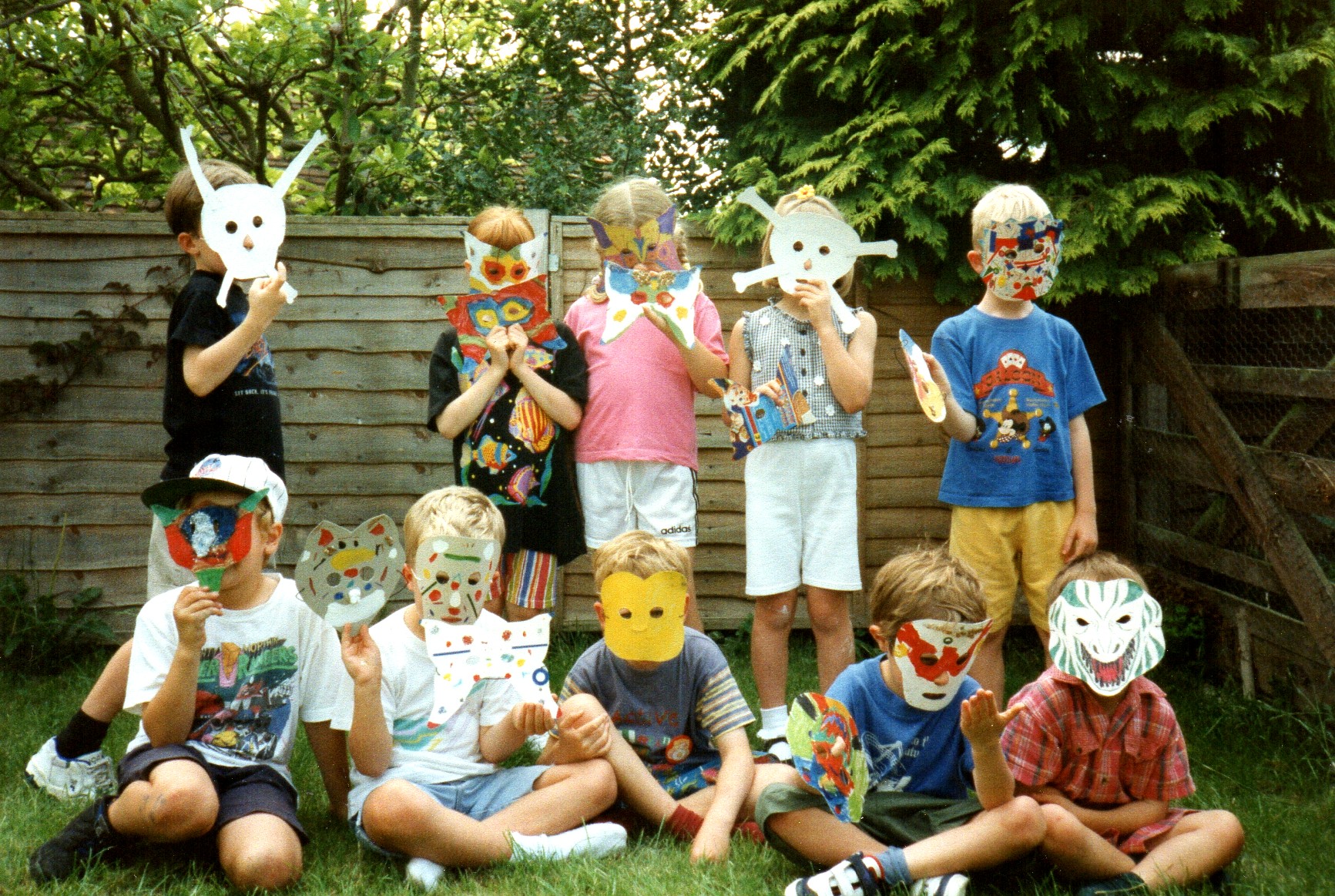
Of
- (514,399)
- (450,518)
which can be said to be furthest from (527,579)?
(450,518)

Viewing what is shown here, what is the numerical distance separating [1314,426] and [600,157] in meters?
3.23

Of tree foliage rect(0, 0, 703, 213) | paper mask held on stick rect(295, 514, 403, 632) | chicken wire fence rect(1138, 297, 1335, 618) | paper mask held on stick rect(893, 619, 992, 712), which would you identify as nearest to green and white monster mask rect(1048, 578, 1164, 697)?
paper mask held on stick rect(893, 619, 992, 712)

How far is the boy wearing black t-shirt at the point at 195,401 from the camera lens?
2885 millimetres

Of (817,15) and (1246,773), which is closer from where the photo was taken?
(1246,773)

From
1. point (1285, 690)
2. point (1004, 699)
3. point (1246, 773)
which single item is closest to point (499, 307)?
point (1004, 699)

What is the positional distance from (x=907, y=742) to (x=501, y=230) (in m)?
1.70

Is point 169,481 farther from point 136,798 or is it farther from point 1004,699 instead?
point 1004,699

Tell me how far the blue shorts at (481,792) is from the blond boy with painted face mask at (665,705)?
0.10 metres

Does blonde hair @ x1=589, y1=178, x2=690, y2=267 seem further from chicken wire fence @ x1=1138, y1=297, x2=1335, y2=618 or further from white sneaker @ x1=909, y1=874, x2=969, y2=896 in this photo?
chicken wire fence @ x1=1138, y1=297, x2=1335, y2=618

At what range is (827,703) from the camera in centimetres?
233

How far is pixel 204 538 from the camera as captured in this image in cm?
249

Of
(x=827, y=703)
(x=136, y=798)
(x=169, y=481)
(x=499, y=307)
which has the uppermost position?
(x=499, y=307)

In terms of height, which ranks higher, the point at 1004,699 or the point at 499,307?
the point at 499,307

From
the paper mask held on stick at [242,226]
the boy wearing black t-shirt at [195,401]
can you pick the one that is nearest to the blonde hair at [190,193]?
the boy wearing black t-shirt at [195,401]
